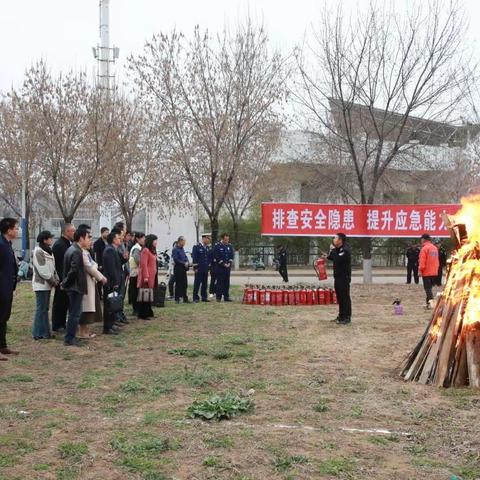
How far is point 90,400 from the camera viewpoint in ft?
20.4

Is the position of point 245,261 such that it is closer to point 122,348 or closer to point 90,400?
point 122,348

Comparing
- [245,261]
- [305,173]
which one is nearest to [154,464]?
[305,173]

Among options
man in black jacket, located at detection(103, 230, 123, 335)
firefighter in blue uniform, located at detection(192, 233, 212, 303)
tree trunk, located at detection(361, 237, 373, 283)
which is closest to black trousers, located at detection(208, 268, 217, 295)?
firefighter in blue uniform, located at detection(192, 233, 212, 303)

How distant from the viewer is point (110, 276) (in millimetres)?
10188

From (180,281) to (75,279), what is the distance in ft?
20.8

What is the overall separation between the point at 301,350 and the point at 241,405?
131 inches

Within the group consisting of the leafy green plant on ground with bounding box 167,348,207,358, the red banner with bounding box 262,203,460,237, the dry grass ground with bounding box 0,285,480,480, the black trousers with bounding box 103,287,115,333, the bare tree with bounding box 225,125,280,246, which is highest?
the bare tree with bounding box 225,125,280,246

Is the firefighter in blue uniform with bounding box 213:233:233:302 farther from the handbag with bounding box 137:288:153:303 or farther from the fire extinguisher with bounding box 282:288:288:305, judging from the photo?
the handbag with bounding box 137:288:153:303

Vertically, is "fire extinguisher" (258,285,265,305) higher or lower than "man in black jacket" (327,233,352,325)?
lower

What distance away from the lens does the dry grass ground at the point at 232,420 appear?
4.46m

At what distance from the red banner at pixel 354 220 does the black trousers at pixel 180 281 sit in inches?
170

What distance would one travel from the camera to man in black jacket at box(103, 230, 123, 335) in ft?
33.4

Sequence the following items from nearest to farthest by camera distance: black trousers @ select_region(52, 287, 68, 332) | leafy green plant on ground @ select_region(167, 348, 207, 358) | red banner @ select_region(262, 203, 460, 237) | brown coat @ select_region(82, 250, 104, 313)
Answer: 1. leafy green plant on ground @ select_region(167, 348, 207, 358)
2. brown coat @ select_region(82, 250, 104, 313)
3. black trousers @ select_region(52, 287, 68, 332)
4. red banner @ select_region(262, 203, 460, 237)

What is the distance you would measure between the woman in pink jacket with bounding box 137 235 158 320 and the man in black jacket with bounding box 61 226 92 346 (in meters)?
2.39
